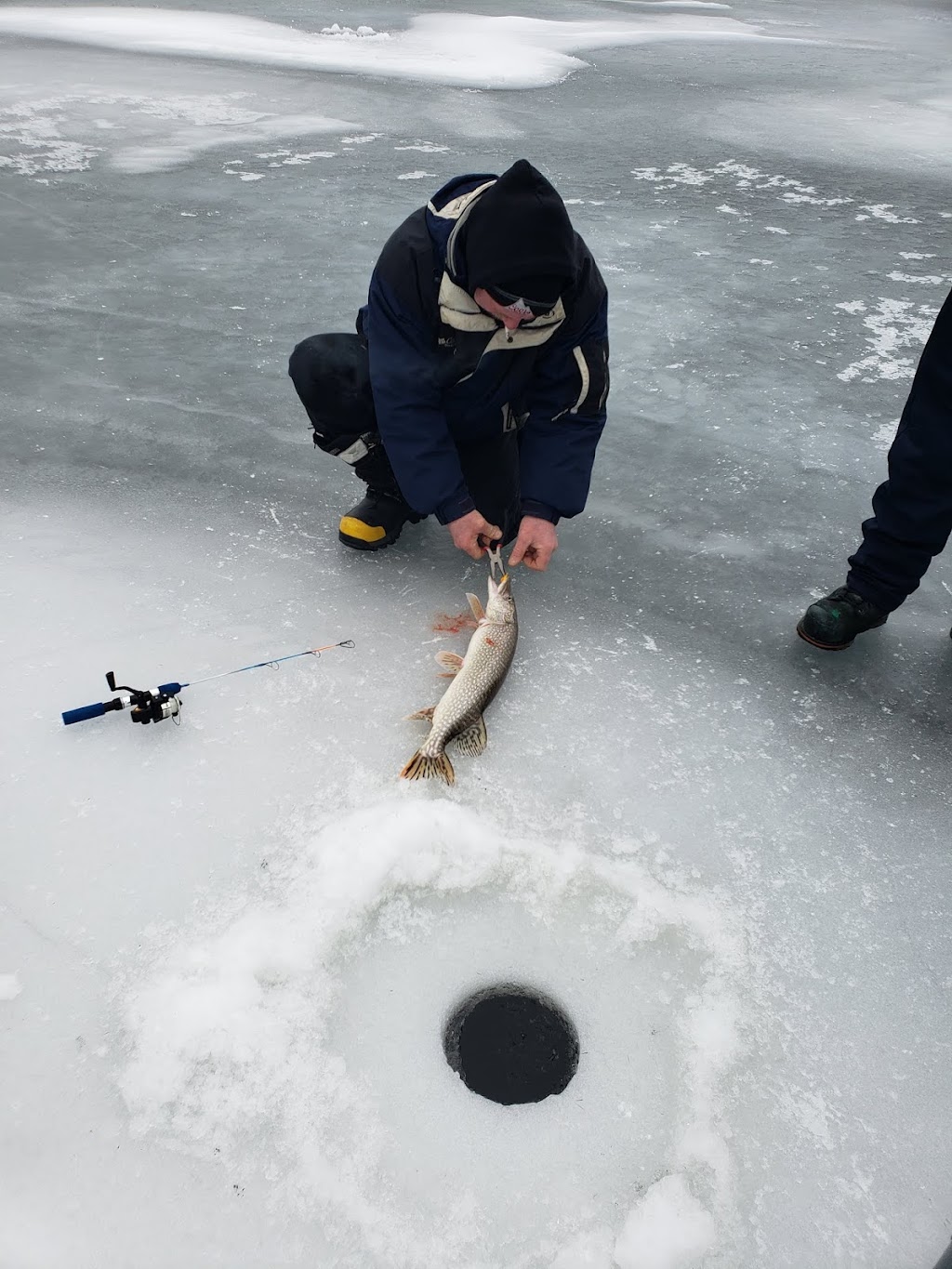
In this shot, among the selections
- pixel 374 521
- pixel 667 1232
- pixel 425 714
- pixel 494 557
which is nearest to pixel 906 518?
pixel 494 557

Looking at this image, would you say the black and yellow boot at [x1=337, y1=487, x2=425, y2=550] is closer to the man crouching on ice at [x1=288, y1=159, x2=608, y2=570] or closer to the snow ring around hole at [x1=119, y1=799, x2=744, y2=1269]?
the man crouching on ice at [x1=288, y1=159, x2=608, y2=570]

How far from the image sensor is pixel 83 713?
7.18 feet

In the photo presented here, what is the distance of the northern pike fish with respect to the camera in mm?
2174

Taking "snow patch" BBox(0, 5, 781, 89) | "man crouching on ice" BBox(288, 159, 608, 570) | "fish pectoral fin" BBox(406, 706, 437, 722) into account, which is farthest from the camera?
"snow patch" BBox(0, 5, 781, 89)

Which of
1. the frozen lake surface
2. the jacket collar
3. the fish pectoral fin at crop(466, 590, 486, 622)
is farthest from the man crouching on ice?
the frozen lake surface

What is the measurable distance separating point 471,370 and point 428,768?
108cm

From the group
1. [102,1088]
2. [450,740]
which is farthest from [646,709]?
[102,1088]

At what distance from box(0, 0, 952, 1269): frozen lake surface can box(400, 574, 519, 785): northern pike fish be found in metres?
0.07

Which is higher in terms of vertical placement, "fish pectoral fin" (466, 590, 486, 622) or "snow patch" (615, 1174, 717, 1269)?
"fish pectoral fin" (466, 590, 486, 622)

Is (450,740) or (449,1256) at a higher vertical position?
(450,740)

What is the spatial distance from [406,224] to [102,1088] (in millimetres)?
2099

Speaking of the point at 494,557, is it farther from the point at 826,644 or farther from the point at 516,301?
the point at 826,644

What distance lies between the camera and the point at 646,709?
2.43 meters

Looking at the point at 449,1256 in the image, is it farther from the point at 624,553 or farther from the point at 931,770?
the point at 624,553
